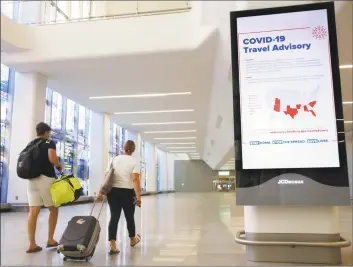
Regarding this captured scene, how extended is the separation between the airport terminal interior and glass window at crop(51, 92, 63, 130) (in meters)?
0.06

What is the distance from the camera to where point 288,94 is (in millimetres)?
3314

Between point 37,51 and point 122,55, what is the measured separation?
247cm

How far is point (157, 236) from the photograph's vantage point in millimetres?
4996

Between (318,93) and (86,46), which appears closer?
(318,93)

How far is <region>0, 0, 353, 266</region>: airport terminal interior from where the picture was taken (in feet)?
10.6

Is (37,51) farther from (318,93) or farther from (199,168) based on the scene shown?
(199,168)

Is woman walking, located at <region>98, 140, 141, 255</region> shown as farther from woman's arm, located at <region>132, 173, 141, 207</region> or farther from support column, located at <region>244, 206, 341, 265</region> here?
support column, located at <region>244, 206, 341, 265</region>

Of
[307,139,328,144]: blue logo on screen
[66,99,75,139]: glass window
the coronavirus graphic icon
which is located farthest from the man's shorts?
[66,99,75,139]: glass window

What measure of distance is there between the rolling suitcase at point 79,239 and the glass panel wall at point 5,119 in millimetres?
7740

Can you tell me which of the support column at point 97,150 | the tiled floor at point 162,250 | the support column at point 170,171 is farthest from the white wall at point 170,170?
the tiled floor at point 162,250

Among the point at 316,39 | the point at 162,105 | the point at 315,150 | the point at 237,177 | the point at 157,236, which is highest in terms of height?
the point at 162,105

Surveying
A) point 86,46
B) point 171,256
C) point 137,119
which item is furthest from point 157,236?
point 137,119

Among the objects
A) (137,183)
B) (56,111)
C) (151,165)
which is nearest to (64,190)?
(137,183)

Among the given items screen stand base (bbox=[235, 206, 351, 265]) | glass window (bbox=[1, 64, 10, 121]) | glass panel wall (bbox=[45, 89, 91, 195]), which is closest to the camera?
screen stand base (bbox=[235, 206, 351, 265])
